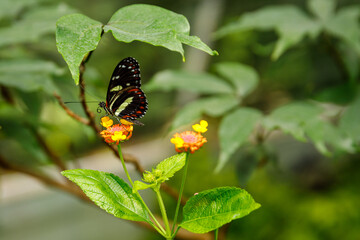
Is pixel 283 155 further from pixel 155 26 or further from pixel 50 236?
pixel 155 26

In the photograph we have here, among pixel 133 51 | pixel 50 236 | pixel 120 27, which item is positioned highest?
pixel 120 27

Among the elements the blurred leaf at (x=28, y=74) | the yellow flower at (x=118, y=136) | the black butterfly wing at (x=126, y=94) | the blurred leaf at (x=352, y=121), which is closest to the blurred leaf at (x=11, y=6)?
the blurred leaf at (x=28, y=74)

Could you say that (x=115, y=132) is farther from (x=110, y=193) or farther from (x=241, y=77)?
(x=241, y=77)

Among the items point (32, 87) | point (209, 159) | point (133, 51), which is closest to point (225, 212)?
point (32, 87)

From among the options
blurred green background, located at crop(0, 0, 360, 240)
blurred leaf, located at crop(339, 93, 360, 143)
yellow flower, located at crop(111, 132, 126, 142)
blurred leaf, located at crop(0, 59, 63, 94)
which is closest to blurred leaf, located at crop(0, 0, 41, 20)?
blurred green background, located at crop(0, 0, 360, 240)

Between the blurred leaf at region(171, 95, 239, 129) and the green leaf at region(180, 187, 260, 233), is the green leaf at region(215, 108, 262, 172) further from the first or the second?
the green leaf at region(180, 187, 260, 233)
